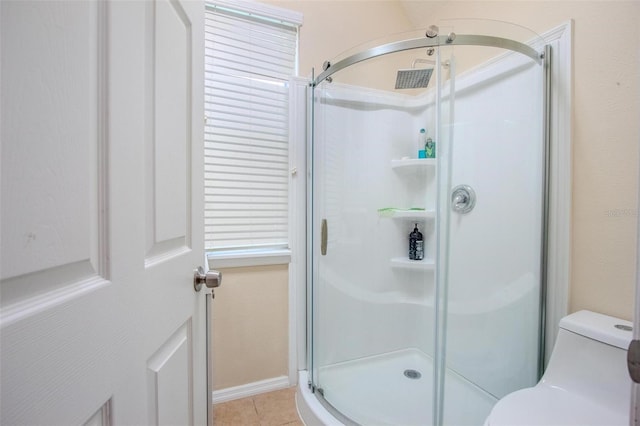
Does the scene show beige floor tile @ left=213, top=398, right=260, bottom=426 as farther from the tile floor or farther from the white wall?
the white wall

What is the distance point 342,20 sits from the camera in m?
1.83

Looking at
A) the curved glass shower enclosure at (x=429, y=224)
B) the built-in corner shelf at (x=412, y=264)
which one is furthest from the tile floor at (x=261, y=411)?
the built-in corner shelf at (x=412, y=264)

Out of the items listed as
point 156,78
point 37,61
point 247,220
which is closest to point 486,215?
point 247,220

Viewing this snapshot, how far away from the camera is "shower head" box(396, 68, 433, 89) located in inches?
55.7

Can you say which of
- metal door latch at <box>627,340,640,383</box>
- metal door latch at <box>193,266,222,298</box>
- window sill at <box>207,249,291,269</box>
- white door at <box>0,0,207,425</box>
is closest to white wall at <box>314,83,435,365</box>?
window sill at <box>207,249,291,269</box>

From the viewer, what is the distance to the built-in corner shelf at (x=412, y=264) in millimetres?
1629

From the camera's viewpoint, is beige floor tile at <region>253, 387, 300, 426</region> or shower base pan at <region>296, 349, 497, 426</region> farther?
beige floor tile at <region>253, 387, 300, 426</region>

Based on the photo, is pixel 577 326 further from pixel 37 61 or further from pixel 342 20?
pixel 342 20

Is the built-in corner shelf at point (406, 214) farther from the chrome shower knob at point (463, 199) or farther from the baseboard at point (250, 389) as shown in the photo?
the baseboard at point (250, 389)

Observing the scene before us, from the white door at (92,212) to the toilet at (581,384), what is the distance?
38.1 inches

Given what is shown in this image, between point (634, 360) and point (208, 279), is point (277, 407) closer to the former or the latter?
point (208, 279)

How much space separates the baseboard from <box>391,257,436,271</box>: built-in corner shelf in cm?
98

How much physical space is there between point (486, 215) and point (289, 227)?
42.8 inches

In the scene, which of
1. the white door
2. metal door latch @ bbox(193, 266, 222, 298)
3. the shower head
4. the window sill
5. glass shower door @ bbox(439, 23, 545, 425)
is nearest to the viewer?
the white door
